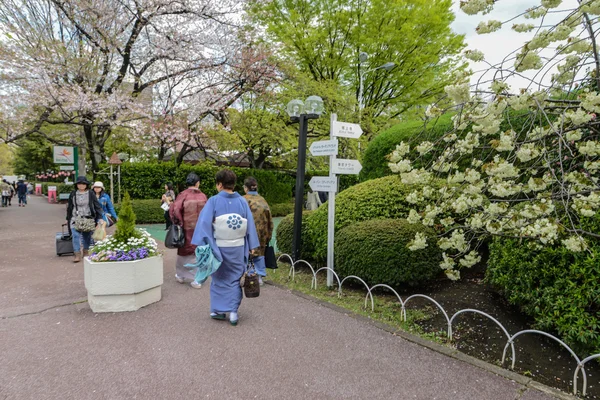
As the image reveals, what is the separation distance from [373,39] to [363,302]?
529 inches

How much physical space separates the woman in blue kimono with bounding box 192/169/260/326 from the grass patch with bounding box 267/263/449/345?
135 cm

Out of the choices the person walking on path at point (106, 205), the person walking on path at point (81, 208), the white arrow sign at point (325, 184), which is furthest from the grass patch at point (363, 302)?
the person walking on path at point (106, 205)

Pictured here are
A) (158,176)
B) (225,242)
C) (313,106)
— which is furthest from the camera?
(158,176)

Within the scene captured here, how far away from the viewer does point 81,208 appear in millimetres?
6715

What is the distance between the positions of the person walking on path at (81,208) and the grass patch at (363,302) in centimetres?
364

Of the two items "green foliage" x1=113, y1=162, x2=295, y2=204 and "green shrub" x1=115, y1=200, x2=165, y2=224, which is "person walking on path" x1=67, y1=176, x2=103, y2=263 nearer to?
"green shrub" x1=115, y1=200, x2=165, y2=224

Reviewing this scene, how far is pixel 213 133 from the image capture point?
14.8 metres

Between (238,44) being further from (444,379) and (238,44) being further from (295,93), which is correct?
(444,379)

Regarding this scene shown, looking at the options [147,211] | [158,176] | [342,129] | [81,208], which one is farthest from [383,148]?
[158,176]

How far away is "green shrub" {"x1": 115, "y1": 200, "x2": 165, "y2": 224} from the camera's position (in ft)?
41.2

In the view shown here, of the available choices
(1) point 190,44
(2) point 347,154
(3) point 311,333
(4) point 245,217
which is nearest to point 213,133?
(1) point 190,44

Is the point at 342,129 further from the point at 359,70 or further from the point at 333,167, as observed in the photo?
the point at 359,70

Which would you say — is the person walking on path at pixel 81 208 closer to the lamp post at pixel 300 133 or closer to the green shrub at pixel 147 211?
the lamp post at pixel 300 133

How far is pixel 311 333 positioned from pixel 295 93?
12095 mm
